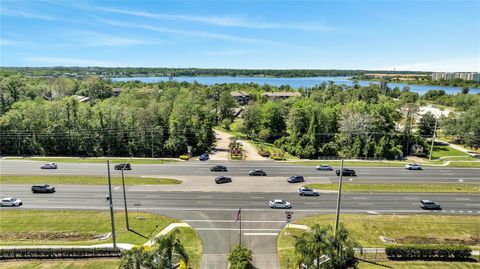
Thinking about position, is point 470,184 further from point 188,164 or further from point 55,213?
point 55,213

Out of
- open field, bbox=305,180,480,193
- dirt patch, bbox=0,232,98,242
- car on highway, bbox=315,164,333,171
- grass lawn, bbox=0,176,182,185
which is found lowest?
dirt patch, bbox=0,232,98,242

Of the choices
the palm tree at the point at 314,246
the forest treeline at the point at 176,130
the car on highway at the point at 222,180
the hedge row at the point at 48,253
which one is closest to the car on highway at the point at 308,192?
the car on highway at the point at 222,180

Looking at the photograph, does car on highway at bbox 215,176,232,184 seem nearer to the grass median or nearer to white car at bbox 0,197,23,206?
the grass median

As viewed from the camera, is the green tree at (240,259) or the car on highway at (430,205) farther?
the car on highway at (430,205)

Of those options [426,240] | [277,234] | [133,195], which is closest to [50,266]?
[133,195]

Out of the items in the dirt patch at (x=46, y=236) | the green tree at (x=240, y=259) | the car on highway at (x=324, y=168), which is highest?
the green tree at (x=240, y=259)

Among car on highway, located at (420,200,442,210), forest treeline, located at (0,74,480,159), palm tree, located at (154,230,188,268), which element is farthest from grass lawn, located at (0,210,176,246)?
car on highway, located at (420,200,442,210)

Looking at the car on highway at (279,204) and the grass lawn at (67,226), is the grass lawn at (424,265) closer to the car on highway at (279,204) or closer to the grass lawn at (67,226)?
the car on highway at (279,204)
